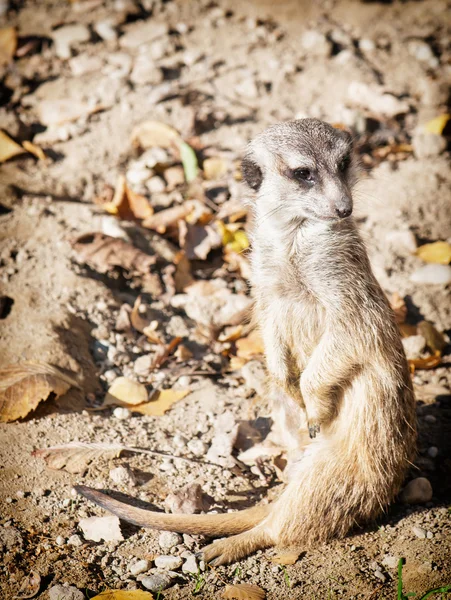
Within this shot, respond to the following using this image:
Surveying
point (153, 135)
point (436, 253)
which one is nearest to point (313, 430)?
point (436, 253)

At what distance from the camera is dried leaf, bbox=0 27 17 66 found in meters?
4.74

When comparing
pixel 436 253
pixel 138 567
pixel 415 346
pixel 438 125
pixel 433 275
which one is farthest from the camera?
pixel 438 125

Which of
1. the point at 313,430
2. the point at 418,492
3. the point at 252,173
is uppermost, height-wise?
the point at 252,173

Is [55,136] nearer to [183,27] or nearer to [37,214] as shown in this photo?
[37,214]

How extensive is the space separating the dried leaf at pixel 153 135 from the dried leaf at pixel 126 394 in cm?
193

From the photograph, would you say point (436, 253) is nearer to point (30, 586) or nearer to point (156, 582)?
point (156, 582)

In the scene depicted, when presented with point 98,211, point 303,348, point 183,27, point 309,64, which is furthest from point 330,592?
point 183,27

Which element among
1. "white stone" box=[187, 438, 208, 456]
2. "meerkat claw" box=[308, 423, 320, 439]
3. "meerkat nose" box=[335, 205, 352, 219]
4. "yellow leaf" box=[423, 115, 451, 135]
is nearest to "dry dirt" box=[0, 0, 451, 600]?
"white stone" box=[187, 438, 208, 456]

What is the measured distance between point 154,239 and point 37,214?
686 millimetres

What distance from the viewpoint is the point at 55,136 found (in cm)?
430

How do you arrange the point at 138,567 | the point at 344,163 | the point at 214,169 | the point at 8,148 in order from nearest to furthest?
the point at 138,567
the point at 344,163
the point at 8,148
the point at 214,169

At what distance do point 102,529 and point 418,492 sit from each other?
1.35m

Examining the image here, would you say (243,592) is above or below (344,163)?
below

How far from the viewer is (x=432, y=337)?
3412mm
